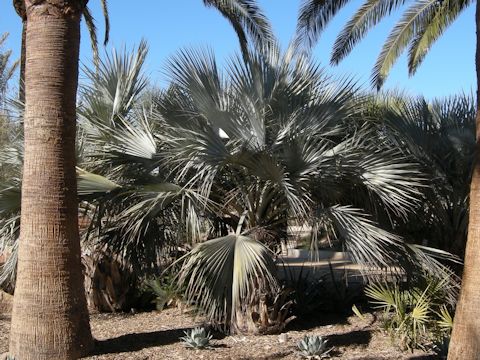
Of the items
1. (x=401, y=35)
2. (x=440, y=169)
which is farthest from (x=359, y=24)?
(x=440, y=169)

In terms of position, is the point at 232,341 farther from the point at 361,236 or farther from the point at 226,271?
the point at 361,236

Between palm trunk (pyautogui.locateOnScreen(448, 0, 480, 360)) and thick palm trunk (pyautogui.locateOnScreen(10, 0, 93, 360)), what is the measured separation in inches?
142

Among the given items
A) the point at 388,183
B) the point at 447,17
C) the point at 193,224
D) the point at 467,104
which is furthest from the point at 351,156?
the point at 447,17

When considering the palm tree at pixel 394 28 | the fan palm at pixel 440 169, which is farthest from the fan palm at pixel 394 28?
the fan palm at pixel 440 169

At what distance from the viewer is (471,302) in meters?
5.04

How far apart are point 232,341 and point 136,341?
44.3 inches

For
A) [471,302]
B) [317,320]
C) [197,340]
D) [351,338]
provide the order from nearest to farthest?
[471,302]
[197,340]
[351,338]
[317,320]

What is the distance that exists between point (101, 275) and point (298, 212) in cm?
422

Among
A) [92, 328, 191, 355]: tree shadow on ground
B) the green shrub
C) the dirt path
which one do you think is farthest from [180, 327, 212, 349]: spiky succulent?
the green shrub

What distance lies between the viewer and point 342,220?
700 centimetres

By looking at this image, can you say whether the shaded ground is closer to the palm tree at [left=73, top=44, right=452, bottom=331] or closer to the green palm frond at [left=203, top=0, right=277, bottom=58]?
the palm tree at [left=73, top=44, right=452, bottom=331]

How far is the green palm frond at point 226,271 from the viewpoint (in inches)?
263

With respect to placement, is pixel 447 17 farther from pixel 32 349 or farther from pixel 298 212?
pixel 32 349

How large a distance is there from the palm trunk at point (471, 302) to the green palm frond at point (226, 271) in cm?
225
